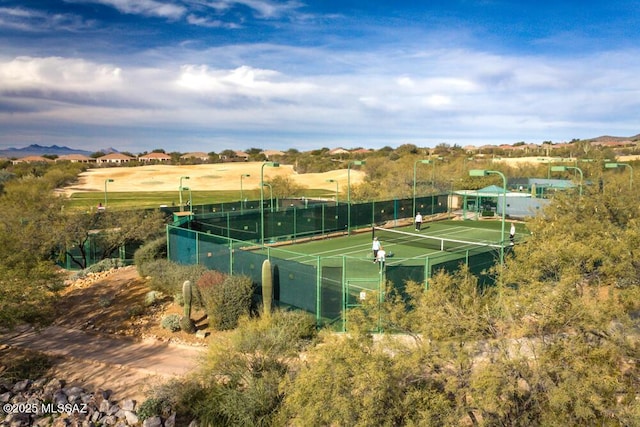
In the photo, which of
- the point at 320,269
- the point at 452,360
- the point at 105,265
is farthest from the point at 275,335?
the point at 105,265

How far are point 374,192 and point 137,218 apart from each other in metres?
29.9

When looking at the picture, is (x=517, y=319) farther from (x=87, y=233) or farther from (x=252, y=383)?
(x=87, y=233)

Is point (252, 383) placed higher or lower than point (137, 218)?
lower

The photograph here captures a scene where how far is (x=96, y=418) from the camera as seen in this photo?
520 inches

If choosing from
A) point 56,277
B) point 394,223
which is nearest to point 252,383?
point 56,277

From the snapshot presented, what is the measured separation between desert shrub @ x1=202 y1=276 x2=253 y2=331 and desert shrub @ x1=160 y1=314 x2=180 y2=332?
3.56ft

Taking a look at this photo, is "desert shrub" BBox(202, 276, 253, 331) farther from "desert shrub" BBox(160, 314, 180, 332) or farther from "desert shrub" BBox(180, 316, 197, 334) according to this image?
"desert shrub" BBox(160, 314, 180, 332)

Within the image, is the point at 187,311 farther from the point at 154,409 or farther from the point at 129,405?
the point at 154,409

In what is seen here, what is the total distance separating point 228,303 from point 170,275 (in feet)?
14.4

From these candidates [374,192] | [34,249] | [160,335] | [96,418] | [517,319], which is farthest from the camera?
[374,192]

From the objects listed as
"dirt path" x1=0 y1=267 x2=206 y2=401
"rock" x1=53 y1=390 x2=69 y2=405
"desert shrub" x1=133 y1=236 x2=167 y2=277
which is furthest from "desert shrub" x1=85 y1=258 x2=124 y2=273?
"rock" x1=53 y1=390 x2=69 y2=405

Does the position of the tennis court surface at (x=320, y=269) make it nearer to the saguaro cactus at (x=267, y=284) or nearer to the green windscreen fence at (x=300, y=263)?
the green windscreen fence at (x=300, y=263)

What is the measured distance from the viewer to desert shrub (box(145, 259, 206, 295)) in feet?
63.7

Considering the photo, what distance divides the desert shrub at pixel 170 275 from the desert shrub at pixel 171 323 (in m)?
1.64
